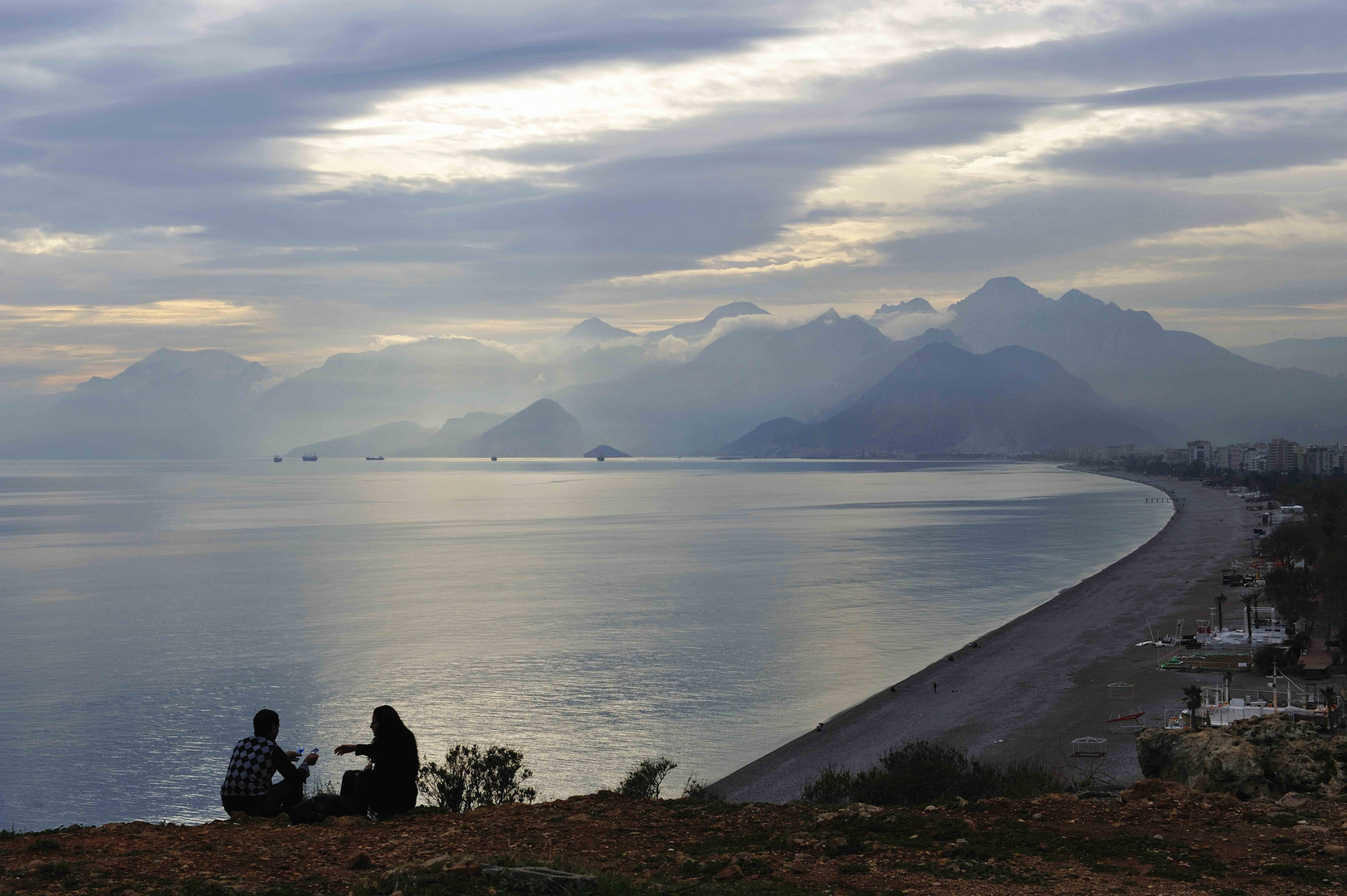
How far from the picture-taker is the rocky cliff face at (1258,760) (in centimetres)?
1304

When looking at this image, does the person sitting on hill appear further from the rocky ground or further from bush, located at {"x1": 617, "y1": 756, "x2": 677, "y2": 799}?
bush, located at {"x1": 617, "y1": 756, "x2": 677, "y2": 799}

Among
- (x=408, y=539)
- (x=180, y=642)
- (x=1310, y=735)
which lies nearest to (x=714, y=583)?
(x=180, y=642)

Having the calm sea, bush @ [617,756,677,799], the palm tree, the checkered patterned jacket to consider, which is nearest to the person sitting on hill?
the checkered patterned jacket

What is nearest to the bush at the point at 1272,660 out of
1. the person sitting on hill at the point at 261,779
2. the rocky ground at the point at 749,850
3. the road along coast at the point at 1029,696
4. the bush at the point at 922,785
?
A: the road along coast at the point at 1029,696

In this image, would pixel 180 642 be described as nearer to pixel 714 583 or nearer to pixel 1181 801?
pixel 714 583

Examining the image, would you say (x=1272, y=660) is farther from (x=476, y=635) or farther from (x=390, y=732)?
(x=390, y=732)

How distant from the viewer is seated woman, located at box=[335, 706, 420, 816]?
35.1 ft

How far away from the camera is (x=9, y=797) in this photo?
26.4 meters

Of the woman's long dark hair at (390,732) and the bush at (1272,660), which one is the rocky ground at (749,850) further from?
the bush at (1272,660)

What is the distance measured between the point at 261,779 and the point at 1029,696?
3026 centimetres

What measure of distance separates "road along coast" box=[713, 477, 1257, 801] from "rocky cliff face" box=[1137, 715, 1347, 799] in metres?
9.28

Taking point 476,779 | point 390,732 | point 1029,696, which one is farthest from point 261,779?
point 1029,696

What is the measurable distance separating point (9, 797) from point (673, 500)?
141 metres

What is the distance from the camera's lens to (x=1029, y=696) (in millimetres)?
35750
